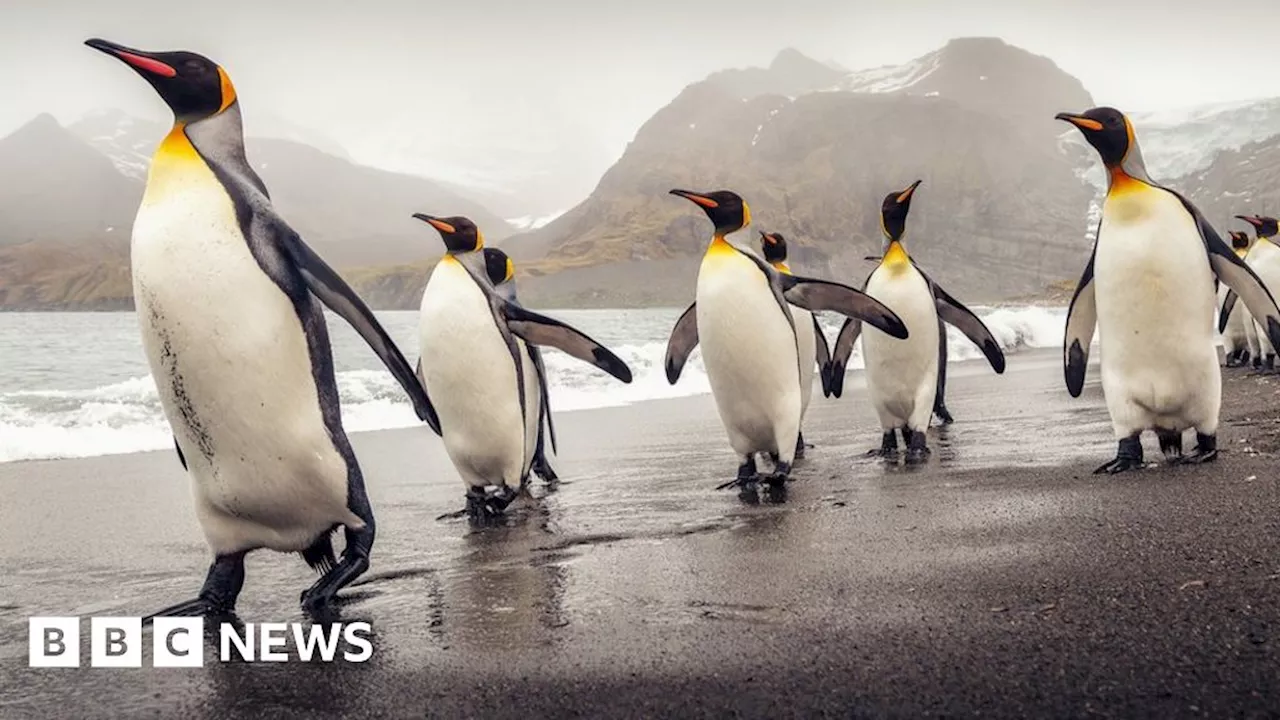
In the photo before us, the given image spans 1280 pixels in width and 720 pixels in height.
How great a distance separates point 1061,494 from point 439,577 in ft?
8.06

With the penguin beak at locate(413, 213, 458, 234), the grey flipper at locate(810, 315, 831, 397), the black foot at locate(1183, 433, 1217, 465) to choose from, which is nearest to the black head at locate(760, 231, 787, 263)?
the grey flipper at locate(810, 315, 831, 397)

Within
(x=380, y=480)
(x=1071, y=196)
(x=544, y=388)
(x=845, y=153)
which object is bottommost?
→ (x=380, y=480)

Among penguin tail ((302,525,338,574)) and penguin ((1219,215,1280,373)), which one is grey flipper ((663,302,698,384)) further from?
penguin ((1219,215,1280,373))

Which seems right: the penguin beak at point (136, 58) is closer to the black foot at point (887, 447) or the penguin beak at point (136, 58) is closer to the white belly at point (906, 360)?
the white belly at point (906, 360)

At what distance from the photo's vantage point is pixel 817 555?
313 centimetres

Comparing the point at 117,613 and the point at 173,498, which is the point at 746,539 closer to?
the point at 117,613

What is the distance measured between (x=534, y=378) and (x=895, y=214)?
109 inches

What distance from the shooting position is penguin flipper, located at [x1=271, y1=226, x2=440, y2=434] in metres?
3.00

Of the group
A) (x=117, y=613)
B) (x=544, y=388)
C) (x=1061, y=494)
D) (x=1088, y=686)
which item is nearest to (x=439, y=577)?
(x=117, y=613)

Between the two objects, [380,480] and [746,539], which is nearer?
[746,539]

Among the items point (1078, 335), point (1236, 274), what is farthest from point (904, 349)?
point (1236, 274)

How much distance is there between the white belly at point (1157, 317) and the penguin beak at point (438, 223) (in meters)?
3.43

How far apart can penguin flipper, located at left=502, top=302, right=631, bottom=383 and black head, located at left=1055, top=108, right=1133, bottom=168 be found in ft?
8.28

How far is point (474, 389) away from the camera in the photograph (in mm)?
5047
